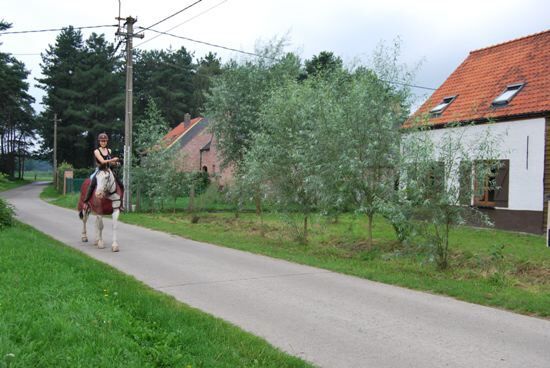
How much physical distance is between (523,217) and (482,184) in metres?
8.35

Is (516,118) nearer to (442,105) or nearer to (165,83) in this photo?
(442,105)

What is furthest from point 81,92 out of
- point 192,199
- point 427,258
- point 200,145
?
point 427,258

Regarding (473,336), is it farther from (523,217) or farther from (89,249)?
(523,217)

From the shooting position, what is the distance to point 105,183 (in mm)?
11367

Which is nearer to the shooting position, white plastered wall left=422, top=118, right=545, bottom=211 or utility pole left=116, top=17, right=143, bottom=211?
white plastered wall left=422, top=118, right=545, bottom=211

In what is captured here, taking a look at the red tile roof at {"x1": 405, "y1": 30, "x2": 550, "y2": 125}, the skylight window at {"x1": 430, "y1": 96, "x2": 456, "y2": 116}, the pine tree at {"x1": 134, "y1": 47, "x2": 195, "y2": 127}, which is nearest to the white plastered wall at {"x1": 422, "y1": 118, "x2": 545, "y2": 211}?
the red tile roof at {"x1": 405, "y1": 30, "x2": 550, "y2": 125}

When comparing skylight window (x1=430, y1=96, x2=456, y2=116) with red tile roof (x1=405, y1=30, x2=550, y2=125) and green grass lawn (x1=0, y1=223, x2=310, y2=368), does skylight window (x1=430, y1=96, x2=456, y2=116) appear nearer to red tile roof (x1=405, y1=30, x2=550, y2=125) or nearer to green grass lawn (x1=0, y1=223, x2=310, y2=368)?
red tile roof (x1=405, y1=30, x2=550, y2=125)

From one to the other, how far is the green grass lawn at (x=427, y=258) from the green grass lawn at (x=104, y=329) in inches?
157

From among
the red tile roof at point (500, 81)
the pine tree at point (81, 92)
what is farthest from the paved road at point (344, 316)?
the pine tree at point (81, 92)

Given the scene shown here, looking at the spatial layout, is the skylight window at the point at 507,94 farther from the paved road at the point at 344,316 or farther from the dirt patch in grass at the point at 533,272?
the paved road at the point at 344,316

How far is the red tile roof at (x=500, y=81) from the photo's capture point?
55.7ft

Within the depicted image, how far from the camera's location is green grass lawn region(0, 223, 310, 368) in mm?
3936

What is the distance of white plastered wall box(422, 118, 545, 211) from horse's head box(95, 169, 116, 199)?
10399 mm

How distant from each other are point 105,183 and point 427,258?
690 cm
